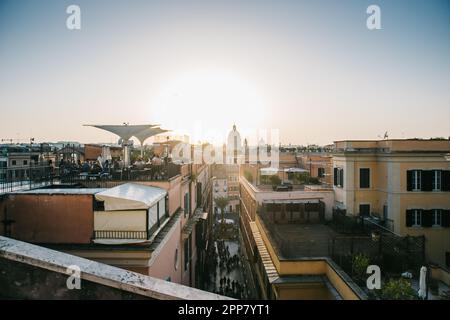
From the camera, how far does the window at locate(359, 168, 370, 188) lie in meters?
21.6

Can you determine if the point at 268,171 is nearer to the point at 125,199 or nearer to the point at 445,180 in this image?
the point at 445,180

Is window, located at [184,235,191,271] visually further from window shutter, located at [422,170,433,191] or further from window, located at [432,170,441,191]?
window, located at [432,170,441,191]

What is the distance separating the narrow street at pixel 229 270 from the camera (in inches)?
856

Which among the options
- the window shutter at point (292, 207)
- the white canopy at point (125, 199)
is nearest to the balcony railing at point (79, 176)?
the white canopy at point (125, 199)

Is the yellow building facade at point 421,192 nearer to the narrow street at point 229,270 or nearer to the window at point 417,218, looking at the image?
the window at point 417,218

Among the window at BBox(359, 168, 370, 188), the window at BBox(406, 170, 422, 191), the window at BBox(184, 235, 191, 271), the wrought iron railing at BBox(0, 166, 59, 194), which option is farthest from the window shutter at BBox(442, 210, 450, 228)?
the wrought iron railing at BBox(0, 166, 59, 194)

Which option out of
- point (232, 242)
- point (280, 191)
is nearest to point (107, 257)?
point (280, 191)

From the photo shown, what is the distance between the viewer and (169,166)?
14.7 metres

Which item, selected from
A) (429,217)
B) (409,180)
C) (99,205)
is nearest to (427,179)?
(409,180)

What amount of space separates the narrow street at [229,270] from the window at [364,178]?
32.8 ft

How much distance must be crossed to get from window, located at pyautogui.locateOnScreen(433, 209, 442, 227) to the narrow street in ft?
39.0

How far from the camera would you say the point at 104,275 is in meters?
3.79

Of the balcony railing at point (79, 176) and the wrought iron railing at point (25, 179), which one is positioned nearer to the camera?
the wrought iron railing at point (25, 179)
